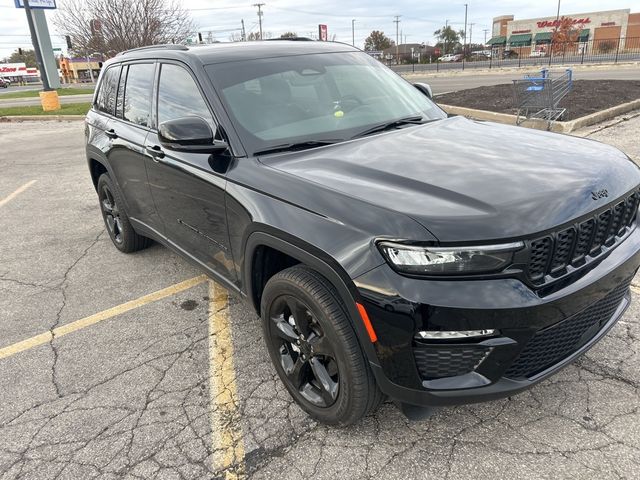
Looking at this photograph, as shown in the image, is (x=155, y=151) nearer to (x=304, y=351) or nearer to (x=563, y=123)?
(x=304, y=351)

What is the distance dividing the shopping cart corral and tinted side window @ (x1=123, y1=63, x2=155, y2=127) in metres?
7.15

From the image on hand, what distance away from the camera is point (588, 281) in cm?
218

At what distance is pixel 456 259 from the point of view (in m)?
1.97

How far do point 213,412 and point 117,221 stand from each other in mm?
2914

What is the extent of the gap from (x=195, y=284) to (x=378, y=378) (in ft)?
8.50

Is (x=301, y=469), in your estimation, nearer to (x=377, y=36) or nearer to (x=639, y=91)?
(x=639, y=91)

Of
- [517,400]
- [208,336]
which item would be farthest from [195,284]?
[517,400]

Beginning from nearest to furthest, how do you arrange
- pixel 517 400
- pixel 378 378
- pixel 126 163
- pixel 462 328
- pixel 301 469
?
pixel 462 328
pixel 378 378
pixel 301 469
pixel 517 400
pixel 126 163

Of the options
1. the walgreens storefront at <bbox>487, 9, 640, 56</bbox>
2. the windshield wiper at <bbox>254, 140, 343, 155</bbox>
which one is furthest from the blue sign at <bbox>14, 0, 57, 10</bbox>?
the walgreens storefront at <bbox>487, 9, 640, 56</bbox>

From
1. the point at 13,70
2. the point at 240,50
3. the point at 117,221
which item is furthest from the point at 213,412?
the point at 13,70

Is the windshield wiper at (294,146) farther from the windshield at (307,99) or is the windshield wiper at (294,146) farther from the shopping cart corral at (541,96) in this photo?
the shopping cart corral at (541,96)

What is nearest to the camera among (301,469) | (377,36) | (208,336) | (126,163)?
(301,469)

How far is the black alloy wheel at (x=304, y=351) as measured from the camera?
244 centimetres

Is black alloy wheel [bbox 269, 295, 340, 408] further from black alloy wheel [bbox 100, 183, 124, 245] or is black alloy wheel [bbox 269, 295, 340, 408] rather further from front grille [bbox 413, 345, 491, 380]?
black alloy wheel [bbox 100, 183, 124, 245]
